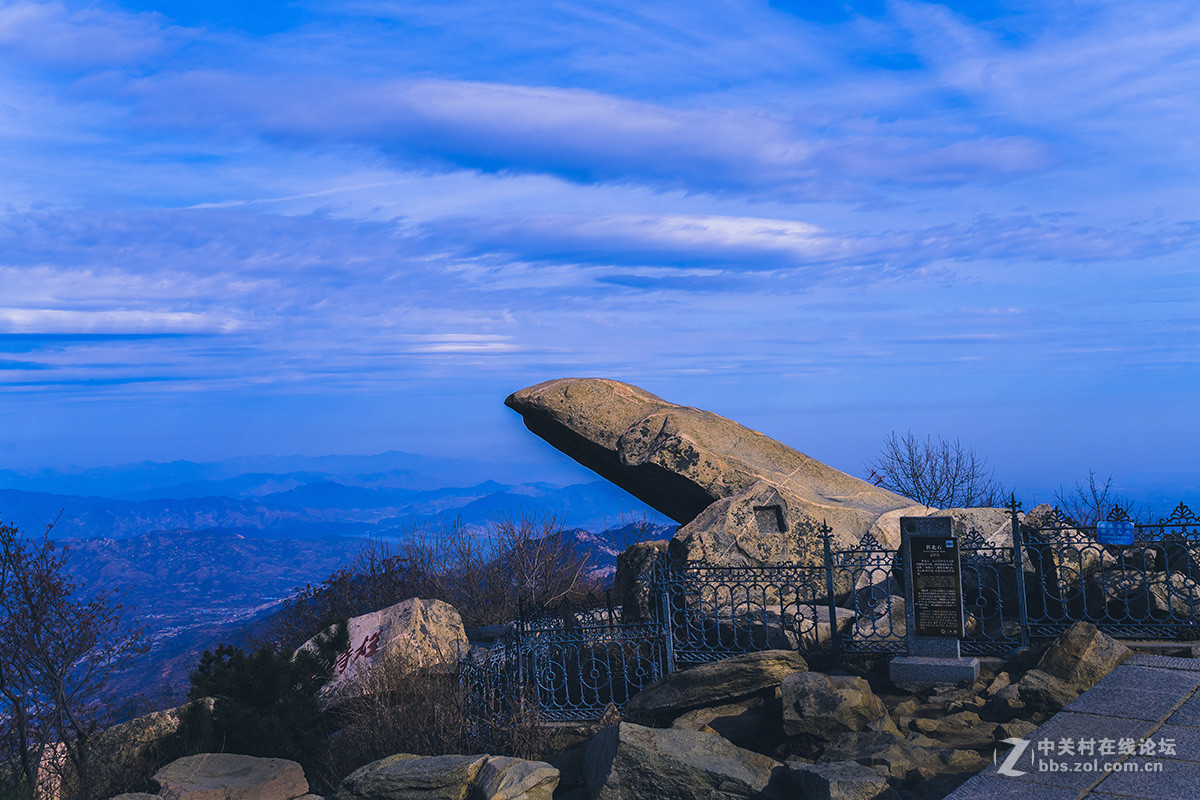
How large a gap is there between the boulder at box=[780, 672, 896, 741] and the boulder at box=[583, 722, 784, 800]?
0.67 meters

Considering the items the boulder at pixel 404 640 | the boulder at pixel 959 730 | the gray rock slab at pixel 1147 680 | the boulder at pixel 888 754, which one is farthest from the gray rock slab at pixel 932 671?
the boulder at pixel 404 640

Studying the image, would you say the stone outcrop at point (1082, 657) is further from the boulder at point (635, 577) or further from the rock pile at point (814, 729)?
the boulder at point (635, 577)

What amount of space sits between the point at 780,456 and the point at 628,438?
2757mm

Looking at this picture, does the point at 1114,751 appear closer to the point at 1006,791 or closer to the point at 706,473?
the point at 1006,791

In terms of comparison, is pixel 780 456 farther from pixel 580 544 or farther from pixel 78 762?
pixel 580 544

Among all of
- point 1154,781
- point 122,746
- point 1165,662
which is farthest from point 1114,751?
point 122,746

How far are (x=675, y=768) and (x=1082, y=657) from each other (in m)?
3.96

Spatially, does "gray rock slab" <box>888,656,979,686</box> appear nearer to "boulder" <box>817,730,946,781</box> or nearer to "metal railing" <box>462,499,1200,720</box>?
"metal railing" <box>462,499,1200,720</box>

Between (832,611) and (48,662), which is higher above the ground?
(832,611)

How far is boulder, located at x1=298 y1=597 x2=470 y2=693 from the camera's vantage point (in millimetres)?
12984

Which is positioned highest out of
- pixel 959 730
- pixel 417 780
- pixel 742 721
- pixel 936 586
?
pixel 936 586

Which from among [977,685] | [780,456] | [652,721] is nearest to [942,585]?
[977,685]

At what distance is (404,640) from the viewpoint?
43.7 ft

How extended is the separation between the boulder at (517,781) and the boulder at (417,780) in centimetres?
16
